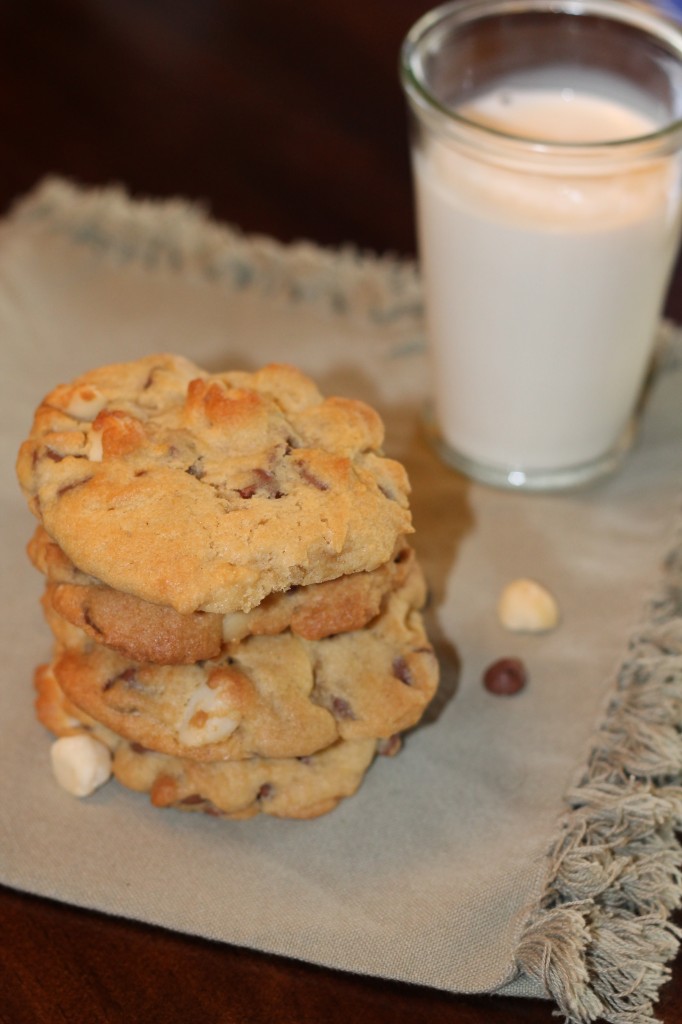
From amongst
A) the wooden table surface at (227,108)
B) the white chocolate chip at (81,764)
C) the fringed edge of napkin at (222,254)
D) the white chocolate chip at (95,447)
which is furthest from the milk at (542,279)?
the white chocolate chip at (81,764)

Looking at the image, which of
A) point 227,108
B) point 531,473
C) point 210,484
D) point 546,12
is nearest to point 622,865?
point 210,484

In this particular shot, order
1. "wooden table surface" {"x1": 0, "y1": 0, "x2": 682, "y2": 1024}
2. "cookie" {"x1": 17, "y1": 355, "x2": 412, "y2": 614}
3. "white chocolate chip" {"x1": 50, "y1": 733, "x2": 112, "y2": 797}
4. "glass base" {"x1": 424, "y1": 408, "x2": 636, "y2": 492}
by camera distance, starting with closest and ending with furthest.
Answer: "cookie" {"x1": 17, "y1": 355, "x2": 412, "y2": 614} < "white chocolate chip" {"x1": 50, "y1": 733, "x2": 112, "y2": 797} < "glass base" {"x1": 424, "y1": 408, "x2": 636, "y2": 492} < "wooden table surface" {"x1": 0, "y1": 0, "x2": 682, "y2": 1024}

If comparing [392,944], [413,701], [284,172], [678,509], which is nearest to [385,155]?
[284,172]

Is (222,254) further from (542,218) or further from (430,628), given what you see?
(430,628)

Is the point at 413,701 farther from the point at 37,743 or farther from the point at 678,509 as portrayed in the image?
the point at 678,509

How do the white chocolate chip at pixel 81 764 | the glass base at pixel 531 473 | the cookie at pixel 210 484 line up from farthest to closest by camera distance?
the glass base at pixel 531 473, the white chocolate chip at pixel 81 764, the cookie at pixel 210 484

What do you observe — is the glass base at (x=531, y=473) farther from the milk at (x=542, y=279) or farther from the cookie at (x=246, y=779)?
the cookie at (x=246, y=779)

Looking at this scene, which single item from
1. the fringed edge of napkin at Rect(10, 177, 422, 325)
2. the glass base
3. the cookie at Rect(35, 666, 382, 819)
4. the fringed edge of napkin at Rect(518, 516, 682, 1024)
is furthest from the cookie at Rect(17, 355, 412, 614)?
the fringed edge of napkin at Rect(10, 177, 422, 325)

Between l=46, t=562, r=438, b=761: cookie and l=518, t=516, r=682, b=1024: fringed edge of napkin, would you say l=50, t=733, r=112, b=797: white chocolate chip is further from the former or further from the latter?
l=518, t=516, r=682, b=1024: fringed edge of napkin
